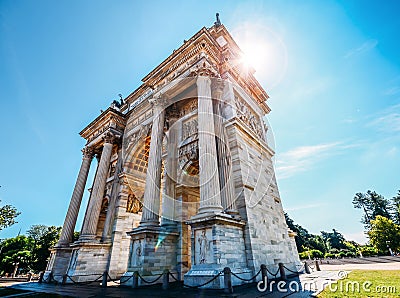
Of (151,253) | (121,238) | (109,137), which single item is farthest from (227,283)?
(109,137)

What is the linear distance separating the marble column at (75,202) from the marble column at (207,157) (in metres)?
12.7

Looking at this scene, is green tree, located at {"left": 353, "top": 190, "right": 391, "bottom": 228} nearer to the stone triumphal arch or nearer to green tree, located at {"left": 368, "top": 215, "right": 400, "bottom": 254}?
green tree, located at {"left": 368, "top": 215, "right": 400, "bottom": 254}

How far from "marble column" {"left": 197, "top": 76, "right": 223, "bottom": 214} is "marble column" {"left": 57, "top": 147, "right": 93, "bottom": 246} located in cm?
1270

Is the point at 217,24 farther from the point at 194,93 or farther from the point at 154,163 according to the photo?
the point at 154,163

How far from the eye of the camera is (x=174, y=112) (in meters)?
14.9

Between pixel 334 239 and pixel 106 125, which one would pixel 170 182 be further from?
pixel 334 239

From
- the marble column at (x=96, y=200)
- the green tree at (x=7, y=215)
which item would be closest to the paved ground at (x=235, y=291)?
the marble column at (x=96, y=200)

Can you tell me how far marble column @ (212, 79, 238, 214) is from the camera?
9.41 metres

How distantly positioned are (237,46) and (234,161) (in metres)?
12.3

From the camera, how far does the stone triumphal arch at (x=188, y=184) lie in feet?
27.8

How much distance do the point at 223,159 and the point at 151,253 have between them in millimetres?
5541

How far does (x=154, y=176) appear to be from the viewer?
11.9m

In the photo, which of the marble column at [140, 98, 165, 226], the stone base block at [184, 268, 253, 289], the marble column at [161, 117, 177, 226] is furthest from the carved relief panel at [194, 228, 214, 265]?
the marble column at [161, 117, 177, 226]

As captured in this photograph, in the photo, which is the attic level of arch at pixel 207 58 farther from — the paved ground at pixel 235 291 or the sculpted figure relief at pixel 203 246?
the paved ground at pixel 235 291
